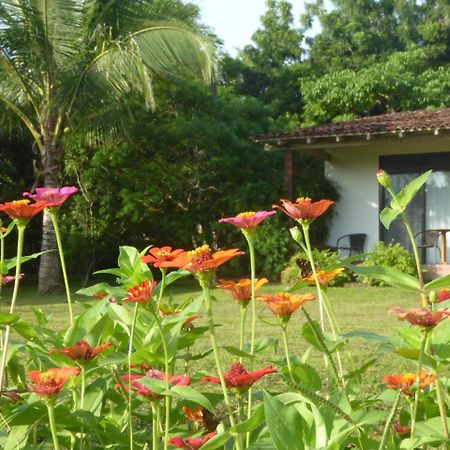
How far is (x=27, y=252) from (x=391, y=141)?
671 cm

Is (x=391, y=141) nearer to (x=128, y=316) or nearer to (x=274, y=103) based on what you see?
(x=128, y=316)

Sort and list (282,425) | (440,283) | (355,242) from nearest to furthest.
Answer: (282,425), (440,283), (355,242)

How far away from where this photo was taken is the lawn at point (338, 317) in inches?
195

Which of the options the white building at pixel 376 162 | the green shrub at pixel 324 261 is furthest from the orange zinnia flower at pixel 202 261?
the white building at pixel 376 162

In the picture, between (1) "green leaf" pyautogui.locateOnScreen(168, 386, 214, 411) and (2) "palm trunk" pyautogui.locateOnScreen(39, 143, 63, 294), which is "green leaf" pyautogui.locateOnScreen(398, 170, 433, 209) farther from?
(2) "palm trunk" pyautogui.locateOnScreen(39, 143, 63, 294)

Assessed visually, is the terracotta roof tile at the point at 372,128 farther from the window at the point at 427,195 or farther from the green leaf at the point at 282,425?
the green leaf at the point at 282,425

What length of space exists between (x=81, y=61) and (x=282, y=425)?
1045 centimetres

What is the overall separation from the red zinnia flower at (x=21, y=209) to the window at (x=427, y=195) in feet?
37.5

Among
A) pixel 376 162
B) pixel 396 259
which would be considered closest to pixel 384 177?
pixel 396 259

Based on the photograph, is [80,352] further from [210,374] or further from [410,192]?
[410,192]

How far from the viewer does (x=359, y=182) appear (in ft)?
43.3

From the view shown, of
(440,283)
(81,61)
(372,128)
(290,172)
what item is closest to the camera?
(440,283)

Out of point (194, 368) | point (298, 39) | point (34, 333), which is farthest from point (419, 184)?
point (298, 39)

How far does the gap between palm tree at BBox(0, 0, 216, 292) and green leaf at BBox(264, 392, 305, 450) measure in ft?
32.9
